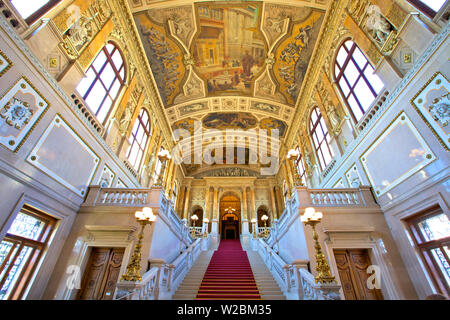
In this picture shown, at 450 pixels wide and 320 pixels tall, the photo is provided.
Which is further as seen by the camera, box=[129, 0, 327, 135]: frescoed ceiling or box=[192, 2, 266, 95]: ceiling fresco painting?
box=[192, 2, 266, 95]: ceiling fresco painting

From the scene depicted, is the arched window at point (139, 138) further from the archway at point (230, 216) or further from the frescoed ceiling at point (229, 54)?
the archway at point (230, 216)

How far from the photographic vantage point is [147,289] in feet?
16.6

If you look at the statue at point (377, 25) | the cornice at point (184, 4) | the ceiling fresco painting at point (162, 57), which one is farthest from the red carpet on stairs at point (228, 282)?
the cornice at point (184, 4)

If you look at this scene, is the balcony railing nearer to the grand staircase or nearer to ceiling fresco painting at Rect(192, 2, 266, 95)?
the grand staircase

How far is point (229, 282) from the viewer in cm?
707

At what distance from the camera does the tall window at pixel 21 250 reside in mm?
5043

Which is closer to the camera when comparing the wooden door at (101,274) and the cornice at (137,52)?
the wooden door at (101,274)

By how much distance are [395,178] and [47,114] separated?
33.5 ft

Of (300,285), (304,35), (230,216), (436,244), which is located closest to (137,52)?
(304,35)

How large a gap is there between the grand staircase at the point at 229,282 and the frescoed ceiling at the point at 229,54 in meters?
10.1

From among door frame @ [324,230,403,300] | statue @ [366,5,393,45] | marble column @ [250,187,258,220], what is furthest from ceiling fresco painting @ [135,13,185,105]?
door frame @ [324,230,403,300]

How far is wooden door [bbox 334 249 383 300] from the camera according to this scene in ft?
19.3

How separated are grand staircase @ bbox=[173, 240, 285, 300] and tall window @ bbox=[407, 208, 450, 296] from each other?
382 centimetres

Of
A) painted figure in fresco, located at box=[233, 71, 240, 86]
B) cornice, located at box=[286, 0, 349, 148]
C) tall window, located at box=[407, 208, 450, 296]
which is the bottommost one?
tall window, located at box=[407, 208, 450, 296]
